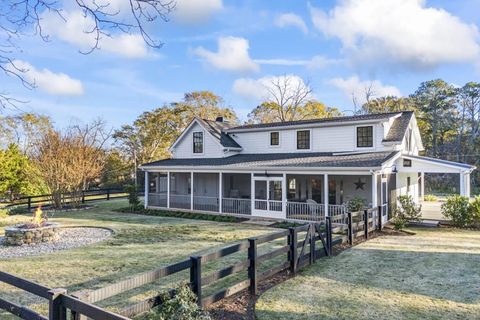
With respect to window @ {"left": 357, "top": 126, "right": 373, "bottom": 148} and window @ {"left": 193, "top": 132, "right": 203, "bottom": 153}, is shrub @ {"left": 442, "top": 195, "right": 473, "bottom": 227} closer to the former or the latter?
window @ {"left": 357, "top": 126, "right": 373, "bottom": 148}

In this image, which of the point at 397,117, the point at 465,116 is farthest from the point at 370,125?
the point at 465,116

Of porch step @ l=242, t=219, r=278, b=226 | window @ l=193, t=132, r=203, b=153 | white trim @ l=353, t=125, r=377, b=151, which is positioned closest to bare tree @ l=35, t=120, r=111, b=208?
window @ l=193, t=132, r=203, b=153

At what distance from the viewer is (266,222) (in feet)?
53.6

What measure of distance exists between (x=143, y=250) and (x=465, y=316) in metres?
8.42

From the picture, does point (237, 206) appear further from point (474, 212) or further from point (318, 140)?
point (474, 212)

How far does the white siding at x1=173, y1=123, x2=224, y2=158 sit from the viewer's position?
2173cm

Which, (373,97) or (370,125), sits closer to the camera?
(370,125)

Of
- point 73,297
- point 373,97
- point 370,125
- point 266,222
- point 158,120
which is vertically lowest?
point 266,222

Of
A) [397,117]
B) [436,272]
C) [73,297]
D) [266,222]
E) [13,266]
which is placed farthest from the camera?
[397,117]

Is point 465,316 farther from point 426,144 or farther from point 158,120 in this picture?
point 426,144

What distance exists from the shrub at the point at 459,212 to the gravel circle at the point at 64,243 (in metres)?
14.4

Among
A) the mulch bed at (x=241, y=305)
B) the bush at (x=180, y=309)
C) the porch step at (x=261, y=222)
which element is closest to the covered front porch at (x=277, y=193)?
the porch step at (x=261, y=222)

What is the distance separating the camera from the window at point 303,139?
19.6m

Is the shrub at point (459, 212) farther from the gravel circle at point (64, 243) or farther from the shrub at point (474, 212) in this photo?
the gravel circle at point (64, 243)
